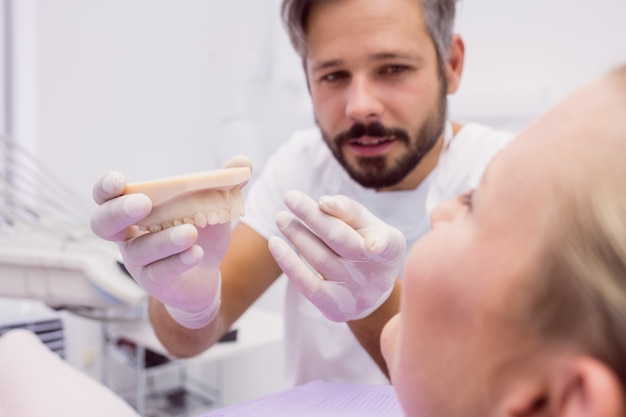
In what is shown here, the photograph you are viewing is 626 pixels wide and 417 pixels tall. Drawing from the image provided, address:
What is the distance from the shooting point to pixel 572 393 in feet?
1.25

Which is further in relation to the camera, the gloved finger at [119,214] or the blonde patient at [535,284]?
the gloved finger at [119,214]

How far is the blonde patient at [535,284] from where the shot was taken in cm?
37

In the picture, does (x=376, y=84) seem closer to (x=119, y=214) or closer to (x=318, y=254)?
(x=318, y=254)

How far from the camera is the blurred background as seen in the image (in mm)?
1829

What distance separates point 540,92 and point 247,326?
1.57m

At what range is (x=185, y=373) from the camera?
10.2 ft

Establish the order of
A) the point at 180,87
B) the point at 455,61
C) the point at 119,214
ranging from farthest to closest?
the point at 180,87
the point at 455,61
the point at 119,214

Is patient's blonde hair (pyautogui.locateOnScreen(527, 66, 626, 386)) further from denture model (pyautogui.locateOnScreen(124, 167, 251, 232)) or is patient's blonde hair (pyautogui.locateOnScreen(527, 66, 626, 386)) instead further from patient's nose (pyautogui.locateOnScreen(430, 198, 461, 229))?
denture model (pyautogui.locateOnScreen(124, 167, 251, 232))

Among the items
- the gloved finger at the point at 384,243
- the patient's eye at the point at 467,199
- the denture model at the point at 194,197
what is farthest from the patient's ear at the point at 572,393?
the denture model at the point at 194,197

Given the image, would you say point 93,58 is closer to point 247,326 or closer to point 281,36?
point 281,36

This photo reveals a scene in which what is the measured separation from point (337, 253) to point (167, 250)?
255mm

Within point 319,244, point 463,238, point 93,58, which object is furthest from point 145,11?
point 463,238

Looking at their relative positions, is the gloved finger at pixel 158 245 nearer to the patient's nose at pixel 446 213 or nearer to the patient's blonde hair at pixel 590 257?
the patient's nose at pixel 446 213

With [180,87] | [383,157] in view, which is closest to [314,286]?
[383,157]
